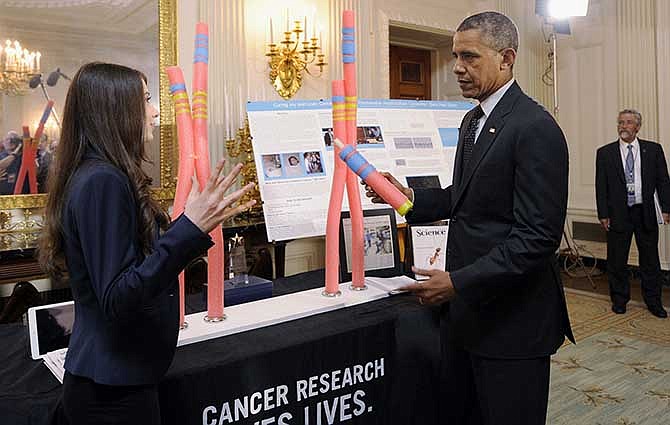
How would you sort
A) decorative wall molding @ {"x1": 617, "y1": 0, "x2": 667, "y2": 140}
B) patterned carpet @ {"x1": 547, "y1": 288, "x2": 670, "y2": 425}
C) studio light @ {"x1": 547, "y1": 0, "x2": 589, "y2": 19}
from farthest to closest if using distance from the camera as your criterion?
studio light @ {"x1": 547, "y1": 0, "x2": 589, "y2": 19} → decorative wall molding @ {"x1": 617, "y1": 0, "x2": 667, "y2": 140} → patterned carpet @ {"x1": 547, "y1": 288, "x2": 670, "y2": 425}

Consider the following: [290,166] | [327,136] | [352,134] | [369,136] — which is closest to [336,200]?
[352,134]

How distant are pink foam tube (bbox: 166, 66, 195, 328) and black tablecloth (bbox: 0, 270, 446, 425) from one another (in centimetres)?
29

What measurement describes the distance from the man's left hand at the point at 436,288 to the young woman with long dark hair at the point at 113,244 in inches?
23.3

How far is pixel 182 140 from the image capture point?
1.75m

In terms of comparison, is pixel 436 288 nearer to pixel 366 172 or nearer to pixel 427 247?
pixel 366 172

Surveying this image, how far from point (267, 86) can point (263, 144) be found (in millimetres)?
1586

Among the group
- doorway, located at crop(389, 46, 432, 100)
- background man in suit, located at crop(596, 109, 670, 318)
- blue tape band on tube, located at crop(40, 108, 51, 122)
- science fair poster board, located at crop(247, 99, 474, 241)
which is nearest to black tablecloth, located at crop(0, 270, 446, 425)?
science fair poster board, located at crop(247, 99, 474, 241)

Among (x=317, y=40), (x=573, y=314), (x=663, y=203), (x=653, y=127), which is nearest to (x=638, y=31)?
(x=653, y=127)

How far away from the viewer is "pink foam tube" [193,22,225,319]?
175 centimetres

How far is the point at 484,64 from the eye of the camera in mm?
1557

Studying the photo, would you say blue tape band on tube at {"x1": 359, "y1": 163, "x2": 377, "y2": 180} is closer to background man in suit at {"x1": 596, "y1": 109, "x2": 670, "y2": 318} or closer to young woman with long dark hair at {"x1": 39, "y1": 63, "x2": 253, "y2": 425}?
young woman with long dark hair at {"x1": 39, "y1": 63, "x2": 253, "y2": 425}

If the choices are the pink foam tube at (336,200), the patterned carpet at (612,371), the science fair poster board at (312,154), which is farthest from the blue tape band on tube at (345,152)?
the patterned carpet at (612,371)

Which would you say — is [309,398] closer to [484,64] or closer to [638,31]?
[484,64]

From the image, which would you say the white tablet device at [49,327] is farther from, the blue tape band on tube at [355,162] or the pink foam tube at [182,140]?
the blue tape band on tube at [355,162]
